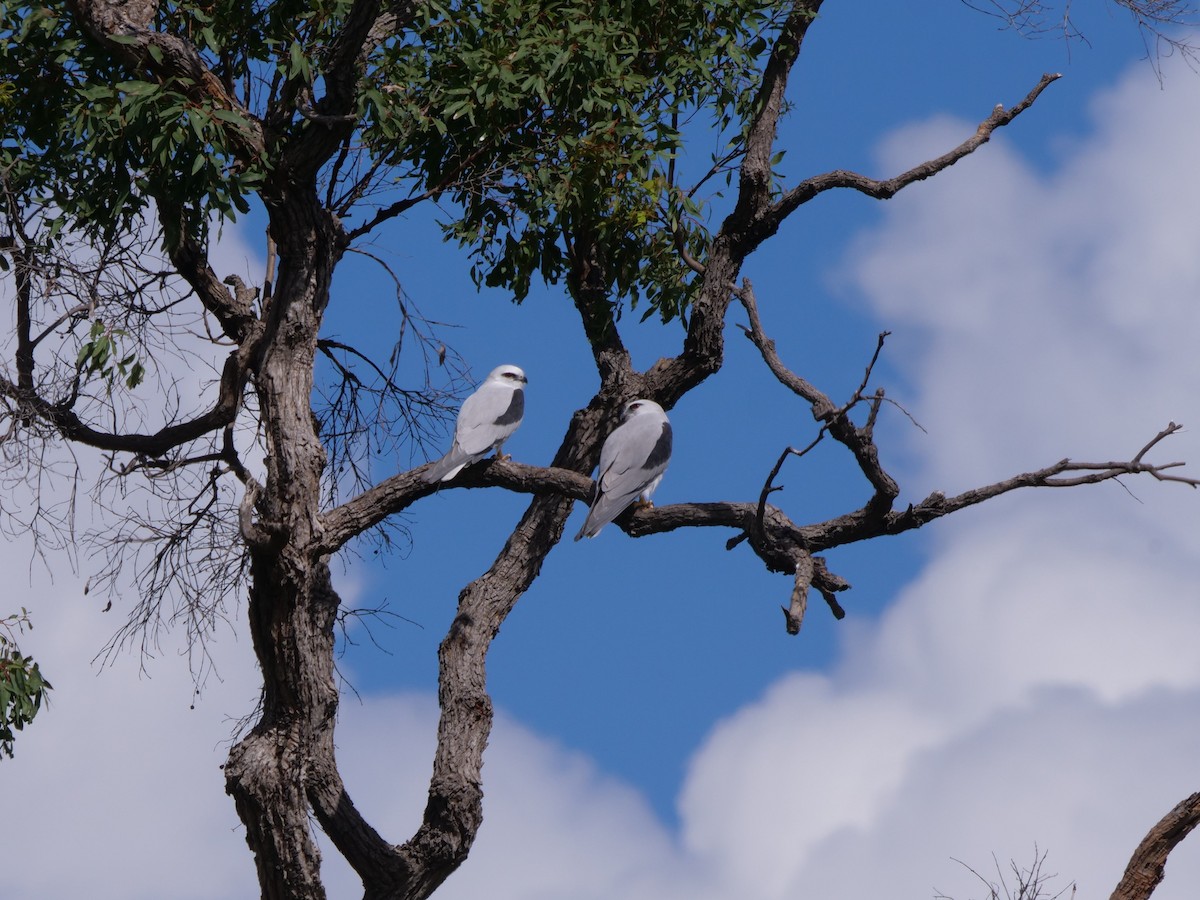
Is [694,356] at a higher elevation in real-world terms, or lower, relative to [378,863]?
higher

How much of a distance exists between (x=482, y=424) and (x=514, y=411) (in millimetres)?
381

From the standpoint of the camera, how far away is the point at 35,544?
7.90 m

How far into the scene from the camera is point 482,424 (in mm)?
8828

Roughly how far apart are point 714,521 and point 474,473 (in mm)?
1599

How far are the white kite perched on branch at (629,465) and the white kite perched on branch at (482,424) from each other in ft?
2.31

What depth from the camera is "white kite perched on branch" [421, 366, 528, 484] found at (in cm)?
853

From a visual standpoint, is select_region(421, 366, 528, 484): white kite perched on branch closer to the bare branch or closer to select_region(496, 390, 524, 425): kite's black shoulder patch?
select_region(496, 390, 524, 425): kite's black shoulder patch

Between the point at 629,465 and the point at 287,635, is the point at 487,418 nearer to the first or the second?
the point at 629,465

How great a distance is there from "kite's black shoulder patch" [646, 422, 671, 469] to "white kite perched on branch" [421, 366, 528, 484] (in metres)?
1.02

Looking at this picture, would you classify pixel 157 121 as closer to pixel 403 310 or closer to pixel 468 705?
pixel 403 310

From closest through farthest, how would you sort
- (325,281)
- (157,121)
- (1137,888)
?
(1137,888), (157,121), (325,281)

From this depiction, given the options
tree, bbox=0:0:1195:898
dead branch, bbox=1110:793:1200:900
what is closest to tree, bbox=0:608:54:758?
tree, bbox=0:0:1195:898

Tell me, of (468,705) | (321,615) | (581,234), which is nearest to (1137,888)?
(468,705)

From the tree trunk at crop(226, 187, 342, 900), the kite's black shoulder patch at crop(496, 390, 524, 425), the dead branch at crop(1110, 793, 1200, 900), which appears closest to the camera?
the dead branch at crop(1110, 793, 1200, 900)
